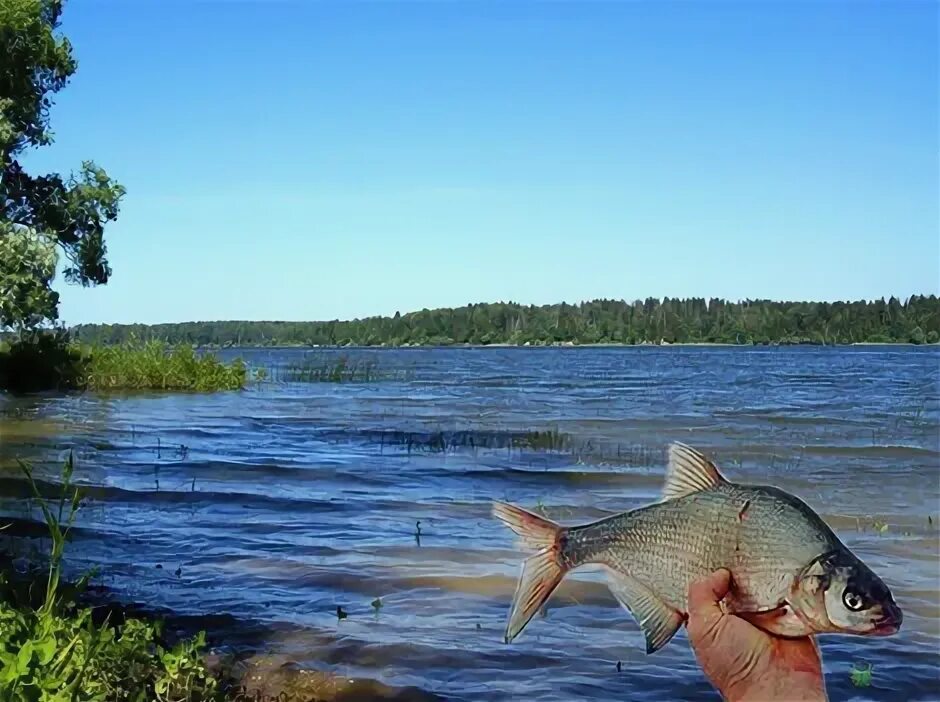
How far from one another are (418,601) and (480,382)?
29696 mm

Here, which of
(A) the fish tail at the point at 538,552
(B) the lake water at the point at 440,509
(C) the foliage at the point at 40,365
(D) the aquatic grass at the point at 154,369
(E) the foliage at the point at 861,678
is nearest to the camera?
(A) the fish tail at the point at 538,552

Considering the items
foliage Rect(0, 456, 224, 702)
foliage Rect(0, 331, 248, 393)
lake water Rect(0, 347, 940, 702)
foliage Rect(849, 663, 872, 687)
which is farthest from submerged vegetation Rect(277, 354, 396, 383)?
foliage Rect(0, 456, 224, 702)

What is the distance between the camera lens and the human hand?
152 centimetres

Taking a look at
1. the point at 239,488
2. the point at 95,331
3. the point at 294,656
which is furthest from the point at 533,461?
the point at 95,331

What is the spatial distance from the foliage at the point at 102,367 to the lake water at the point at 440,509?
98.2 inches

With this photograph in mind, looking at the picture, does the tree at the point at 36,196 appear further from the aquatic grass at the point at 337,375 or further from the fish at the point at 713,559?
the fish at the point at 713,559

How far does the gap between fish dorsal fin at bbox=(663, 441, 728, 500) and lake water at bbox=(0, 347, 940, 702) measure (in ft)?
11.4

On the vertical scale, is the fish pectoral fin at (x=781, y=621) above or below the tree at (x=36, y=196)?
below

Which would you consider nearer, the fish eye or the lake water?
the fish eye

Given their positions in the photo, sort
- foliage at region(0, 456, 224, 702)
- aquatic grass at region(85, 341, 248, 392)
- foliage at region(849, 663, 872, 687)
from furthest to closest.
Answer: aquatic grass at region(85, 341, 248, 392)
foliage at region(849, 663, 872, 687)
foliage at region(0, 456, 224, 702)

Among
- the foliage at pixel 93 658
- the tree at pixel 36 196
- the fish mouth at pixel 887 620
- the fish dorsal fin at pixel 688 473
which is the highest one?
the tree at pixel 36 196

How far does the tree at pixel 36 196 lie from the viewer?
58.9 feet

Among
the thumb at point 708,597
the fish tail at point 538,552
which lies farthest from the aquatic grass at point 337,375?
the thumb at point 708,597

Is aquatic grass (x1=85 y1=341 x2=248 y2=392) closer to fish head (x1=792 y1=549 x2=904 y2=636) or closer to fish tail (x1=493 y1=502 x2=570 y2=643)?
fish tail (x1=493 y1=502 x2=570 y2=643)
